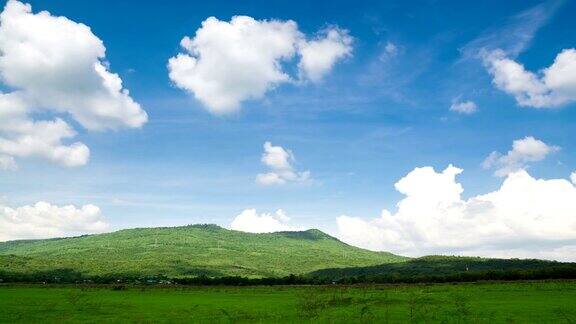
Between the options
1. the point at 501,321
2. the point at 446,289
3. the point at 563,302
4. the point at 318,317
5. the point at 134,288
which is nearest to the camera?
the point at 501,321

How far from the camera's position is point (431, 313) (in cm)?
4125

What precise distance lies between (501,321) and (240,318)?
20845mm

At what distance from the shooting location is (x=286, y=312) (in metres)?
44.8

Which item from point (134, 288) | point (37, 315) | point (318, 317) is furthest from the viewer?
point (134, 288)

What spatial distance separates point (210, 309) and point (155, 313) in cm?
580

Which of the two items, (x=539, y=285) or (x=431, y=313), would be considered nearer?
(x=431, y=313)

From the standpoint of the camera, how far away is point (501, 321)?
36.1 metres

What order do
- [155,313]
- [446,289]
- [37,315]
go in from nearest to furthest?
[37,315], [155,313], [446,289]

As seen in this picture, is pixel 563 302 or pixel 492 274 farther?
pixel 492 274

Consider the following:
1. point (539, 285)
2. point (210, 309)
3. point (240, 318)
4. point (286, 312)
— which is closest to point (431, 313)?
point (286, 312)

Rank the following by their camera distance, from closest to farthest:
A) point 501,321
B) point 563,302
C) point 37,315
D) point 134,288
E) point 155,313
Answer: point 501,321, point 37,315, point 155,313, point 563,302, point 134,288

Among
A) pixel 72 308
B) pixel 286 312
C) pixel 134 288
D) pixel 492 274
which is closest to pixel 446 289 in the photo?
pixel 492 274

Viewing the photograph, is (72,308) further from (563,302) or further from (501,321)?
(563,302)

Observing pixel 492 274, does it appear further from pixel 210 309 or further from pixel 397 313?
pixel 210 309
